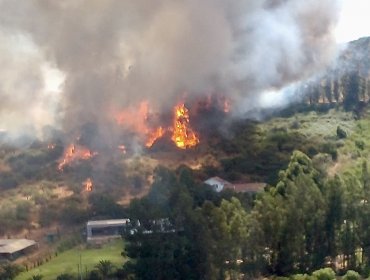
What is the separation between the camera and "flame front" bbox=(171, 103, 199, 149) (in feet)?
145

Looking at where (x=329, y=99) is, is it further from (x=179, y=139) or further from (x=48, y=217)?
(x=48, y=217)

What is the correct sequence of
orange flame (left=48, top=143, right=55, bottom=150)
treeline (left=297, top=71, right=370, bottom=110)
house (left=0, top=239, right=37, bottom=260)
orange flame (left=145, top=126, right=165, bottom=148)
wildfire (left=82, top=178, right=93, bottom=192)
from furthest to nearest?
treeline (left=297, top=71, right=370, bottom=110) → orange flame (left=48, top=143, right=55, bottom=150) → orange flame (left=145, top=126, right=165, bottom=148) → wildfire (left=82, top=178, right=93, bottom=192) → house (left=0, top=239, right=37, bottom=260)

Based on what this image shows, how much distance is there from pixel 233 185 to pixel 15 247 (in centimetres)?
1214

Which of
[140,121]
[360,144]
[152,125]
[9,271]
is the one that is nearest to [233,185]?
[152,125]

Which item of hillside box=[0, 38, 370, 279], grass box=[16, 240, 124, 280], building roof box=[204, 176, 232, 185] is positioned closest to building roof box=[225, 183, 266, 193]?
building roof box=[204, 176, 232, 185]

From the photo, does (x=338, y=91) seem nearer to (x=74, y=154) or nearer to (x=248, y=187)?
(x=74, y=154)

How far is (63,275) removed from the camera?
24.4 metres

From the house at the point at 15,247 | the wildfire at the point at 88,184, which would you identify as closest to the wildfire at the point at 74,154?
the wildfire at the point at 88,184


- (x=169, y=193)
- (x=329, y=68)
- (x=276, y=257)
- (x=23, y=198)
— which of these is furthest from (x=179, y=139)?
(x=329, y=68)

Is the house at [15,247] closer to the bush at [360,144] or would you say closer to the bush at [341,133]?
the bush at [360,144]

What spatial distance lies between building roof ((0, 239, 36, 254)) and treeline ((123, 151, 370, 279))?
6.55 meters

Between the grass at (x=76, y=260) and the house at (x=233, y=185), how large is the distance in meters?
7.30

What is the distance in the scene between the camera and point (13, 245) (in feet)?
98.8

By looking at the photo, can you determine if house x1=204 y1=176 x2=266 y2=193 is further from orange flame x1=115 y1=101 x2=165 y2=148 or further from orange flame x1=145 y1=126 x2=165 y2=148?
orange flame x1=115 y1=101 x2=165 y2=148
